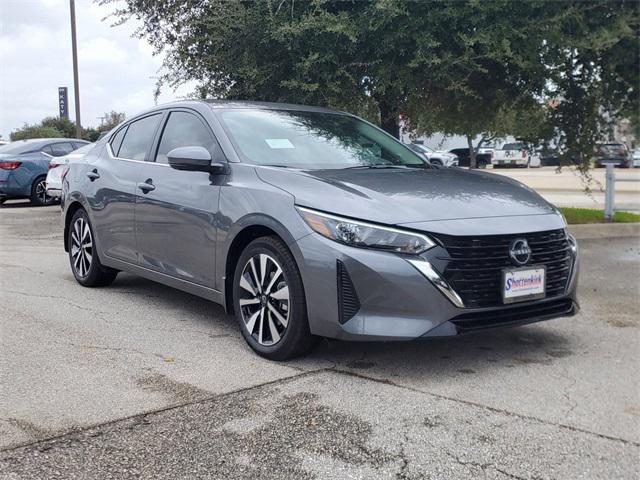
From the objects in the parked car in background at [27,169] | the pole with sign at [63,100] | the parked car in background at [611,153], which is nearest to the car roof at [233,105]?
the parked car in background at [611,153]

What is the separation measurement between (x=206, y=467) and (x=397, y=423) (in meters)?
0.93

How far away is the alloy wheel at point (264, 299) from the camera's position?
13.8ft

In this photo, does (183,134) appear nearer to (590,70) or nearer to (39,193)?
(590,70)

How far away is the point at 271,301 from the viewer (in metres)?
4.29

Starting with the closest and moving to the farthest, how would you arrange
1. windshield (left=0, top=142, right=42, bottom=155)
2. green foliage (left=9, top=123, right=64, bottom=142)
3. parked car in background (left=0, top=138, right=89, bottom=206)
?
1. parked car in background (left=0, top=138, right=89, bottom=206)
2. windshield (left=0, top=142, right=42, bottom=155)
3. green foliage (left=9, top=123, right=64, bottom=142)

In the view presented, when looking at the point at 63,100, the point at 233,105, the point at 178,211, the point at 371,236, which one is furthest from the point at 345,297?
the point at 63,100

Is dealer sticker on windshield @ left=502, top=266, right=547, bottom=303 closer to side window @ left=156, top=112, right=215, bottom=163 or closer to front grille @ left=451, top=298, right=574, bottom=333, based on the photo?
front grille @ left=451, top=298, right=574, bottom=333

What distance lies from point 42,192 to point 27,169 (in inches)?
23.6

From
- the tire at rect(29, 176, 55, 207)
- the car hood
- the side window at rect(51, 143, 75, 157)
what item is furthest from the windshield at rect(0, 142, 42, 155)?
the car hood

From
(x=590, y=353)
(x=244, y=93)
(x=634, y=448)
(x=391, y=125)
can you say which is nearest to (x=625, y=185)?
(x=391, y=125)

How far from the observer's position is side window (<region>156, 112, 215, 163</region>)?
16.8 feet

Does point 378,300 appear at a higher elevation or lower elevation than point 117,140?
lower

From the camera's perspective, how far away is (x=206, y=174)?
16.1ft

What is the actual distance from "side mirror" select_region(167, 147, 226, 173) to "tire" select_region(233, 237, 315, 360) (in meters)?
0.66
